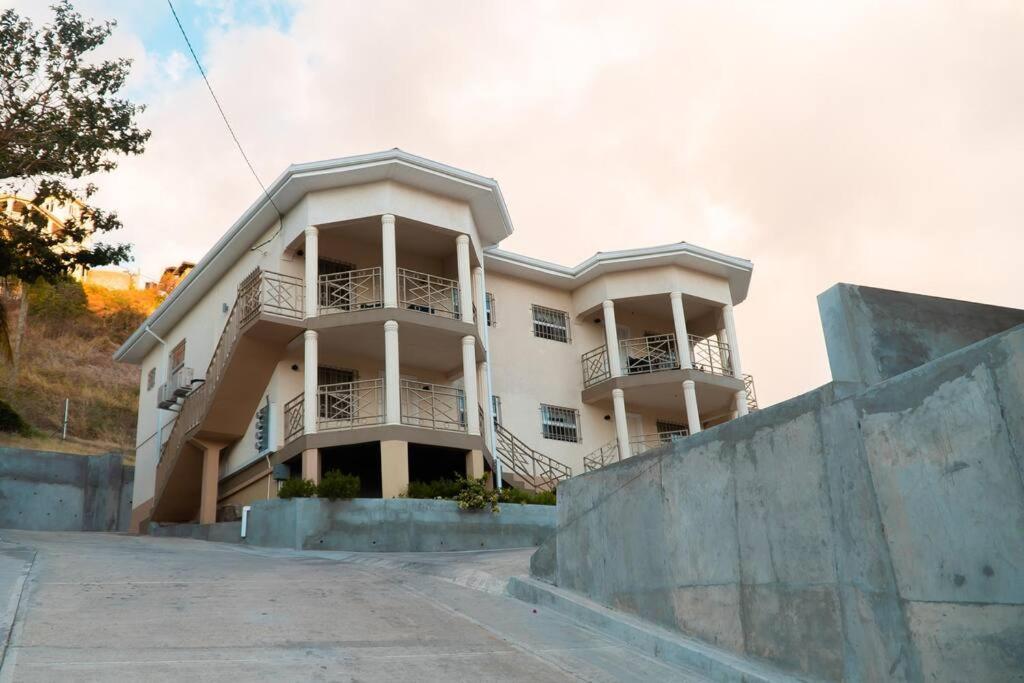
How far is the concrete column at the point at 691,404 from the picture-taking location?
77.6 ft

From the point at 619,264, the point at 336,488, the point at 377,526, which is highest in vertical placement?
the point at 619,264

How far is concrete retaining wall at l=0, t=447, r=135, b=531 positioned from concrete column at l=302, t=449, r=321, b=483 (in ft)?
→ 39.7

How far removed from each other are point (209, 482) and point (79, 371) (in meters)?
30.2

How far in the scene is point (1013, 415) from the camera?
464 centimetres

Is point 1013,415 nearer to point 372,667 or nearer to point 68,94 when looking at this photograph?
point 372,667

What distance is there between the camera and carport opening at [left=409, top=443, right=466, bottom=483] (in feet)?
66.4

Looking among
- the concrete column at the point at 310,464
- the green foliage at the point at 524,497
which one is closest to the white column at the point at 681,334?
the green foliage at the point at 524,497

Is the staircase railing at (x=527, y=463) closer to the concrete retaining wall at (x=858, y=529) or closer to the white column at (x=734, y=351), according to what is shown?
the white column at (x=734, y=351)

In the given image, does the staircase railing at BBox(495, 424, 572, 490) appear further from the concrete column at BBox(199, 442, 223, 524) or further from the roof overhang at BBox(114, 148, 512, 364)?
the concrete column at BBox(199, 442, 223, 524)

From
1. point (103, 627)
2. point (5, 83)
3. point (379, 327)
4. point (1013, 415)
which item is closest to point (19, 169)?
point (5, 83)

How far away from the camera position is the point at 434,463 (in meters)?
20.8

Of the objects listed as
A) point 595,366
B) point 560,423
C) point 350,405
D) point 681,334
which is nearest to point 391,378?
point 350,405

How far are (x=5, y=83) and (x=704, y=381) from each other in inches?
704

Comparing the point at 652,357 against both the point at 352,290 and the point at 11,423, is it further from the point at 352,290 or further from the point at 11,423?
the point at 11,423
